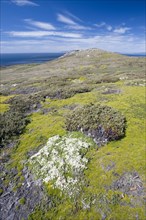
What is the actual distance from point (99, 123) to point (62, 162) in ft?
17.2

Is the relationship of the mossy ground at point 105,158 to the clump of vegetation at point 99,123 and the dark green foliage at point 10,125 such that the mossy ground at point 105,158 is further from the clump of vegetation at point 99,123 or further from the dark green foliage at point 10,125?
the dark green foliage at point 10,125

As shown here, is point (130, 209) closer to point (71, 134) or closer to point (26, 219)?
point (26, 219)

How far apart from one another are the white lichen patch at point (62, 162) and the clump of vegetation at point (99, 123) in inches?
55.1

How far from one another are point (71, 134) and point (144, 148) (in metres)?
6.15

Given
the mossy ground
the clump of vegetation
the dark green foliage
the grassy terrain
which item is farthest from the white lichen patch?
the dark green foliage

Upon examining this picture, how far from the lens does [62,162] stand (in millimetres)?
13109

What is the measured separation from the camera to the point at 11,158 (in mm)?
15148

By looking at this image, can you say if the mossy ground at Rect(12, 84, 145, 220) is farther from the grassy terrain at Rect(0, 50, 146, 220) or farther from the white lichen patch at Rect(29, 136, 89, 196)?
the white lichen patch at Rect(29, 136, 89, 196)

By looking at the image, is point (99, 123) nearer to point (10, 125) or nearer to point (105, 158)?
point (105, 158)

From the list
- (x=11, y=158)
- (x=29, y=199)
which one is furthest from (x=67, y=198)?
(x=11, y=158)

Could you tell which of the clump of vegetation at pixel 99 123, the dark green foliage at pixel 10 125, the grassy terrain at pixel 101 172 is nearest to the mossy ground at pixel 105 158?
the grassy terrain at pixel 101 172

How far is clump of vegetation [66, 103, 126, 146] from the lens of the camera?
1503cm

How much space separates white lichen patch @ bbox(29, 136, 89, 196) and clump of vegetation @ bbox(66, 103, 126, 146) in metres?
1.40

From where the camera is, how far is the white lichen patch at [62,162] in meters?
11.7
